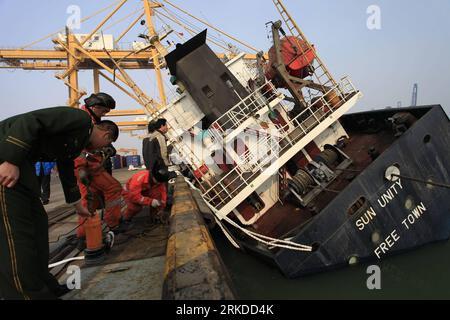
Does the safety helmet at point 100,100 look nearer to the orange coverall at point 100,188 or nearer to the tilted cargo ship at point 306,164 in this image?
the orange coverall at point 100,188

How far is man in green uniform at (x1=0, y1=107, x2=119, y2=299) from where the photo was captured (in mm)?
2020

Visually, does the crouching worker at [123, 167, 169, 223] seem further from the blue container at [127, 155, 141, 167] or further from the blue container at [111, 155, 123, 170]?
the blue container at [127, 155, 141, 167]

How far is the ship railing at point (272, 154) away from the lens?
5.35 metres

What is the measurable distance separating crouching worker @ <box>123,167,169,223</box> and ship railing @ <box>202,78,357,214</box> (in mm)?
978

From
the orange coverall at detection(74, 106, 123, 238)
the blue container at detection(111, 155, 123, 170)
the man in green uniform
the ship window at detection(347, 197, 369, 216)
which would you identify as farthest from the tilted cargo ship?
the blue container at detection(111, 155, 123, 170)

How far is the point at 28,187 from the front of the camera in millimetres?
2205

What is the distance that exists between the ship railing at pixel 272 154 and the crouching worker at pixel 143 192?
978mm

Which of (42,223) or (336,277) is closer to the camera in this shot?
(42,223)

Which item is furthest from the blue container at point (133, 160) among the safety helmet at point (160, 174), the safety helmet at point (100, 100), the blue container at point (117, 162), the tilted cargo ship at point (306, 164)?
the safety helmet at point (100, 100)

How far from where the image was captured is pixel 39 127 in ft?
6.94

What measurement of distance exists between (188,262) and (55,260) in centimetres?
266

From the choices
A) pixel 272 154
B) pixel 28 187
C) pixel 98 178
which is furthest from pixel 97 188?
pixel 272 154
